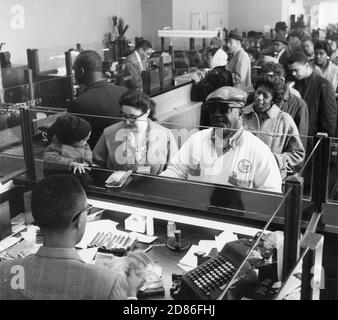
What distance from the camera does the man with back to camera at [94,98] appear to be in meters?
3.23

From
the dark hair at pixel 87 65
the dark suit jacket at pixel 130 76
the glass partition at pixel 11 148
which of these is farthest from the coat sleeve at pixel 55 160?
the dark suit jacket at pixel 130 76

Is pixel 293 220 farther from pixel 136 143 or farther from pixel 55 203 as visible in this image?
pixel 136 143

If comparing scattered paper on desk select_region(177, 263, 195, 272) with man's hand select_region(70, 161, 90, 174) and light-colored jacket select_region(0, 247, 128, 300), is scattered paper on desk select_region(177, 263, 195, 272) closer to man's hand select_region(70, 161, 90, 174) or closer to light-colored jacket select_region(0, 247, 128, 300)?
light-colored jacket select_region(0, 247, 128, 300)

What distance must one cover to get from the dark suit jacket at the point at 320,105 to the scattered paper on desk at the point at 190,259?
82.3 inches

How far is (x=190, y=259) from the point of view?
6.92 feet

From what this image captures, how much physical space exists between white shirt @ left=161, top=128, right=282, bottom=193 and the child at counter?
21.5 inches

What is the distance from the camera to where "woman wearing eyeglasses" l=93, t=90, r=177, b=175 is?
285 cm

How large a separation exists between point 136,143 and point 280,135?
83cm

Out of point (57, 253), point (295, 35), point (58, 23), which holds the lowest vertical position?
point (57, 253)

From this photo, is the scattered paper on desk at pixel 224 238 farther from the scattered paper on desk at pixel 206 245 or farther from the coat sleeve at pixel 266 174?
the coat sleeve at pixel 266 174

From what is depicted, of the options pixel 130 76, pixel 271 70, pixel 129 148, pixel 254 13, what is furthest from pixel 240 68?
pixel 254 13

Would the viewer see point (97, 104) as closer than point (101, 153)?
No

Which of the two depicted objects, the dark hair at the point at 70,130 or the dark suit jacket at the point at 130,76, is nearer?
the dark hair at the point at 70,130
